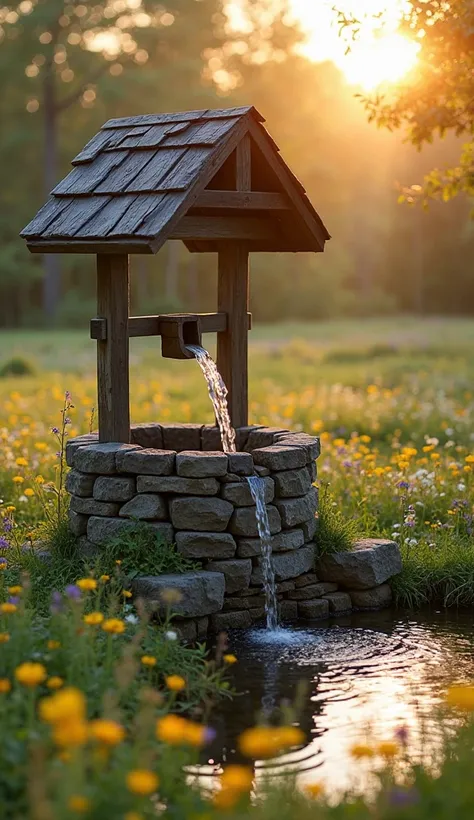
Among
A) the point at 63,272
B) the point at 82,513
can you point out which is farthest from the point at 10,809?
the point at 63,272

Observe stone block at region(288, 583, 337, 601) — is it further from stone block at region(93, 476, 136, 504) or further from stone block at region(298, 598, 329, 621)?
stone block at region(93, 476, 136, 504)

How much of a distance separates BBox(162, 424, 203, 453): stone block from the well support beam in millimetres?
279

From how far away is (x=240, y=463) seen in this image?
20.7 feet

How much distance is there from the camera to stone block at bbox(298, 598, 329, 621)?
6672 millimetres

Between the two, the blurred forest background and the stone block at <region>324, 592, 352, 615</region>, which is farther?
the blurred forest background

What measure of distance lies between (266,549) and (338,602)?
2.26ft

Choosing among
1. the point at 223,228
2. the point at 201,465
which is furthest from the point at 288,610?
the point at 223,228

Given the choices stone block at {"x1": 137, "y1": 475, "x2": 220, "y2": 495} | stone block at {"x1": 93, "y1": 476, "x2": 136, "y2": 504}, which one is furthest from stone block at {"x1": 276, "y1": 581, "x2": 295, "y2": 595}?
stone block at {"x1": 93, "y1": 476, "x2": 136, "y2": 504}

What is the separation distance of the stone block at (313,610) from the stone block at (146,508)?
106cm

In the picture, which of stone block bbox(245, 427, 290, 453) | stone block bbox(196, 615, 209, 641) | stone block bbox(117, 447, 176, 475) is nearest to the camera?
stone block bbox(196, 615, 209, 641)

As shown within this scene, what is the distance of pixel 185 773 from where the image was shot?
Result: 4.21m

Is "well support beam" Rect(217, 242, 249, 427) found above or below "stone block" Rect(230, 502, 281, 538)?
above

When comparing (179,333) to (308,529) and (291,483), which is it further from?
(308,529)

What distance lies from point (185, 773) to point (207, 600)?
1.86 metres
